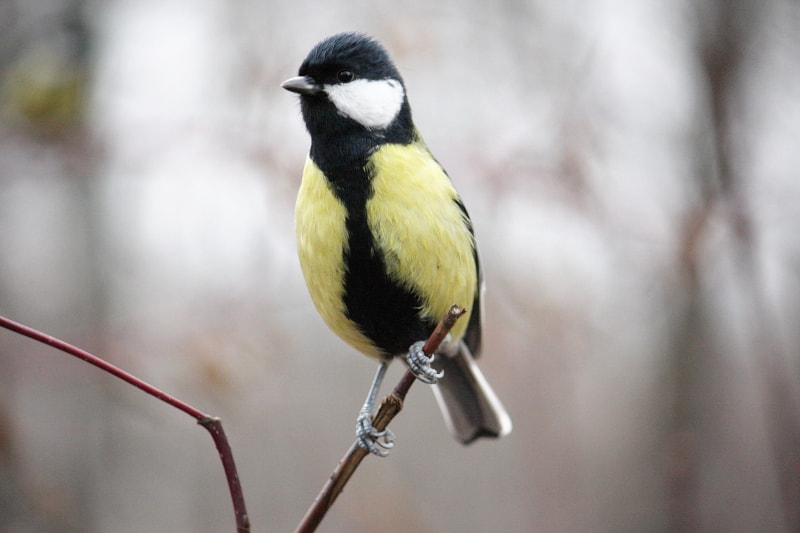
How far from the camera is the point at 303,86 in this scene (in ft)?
6.19

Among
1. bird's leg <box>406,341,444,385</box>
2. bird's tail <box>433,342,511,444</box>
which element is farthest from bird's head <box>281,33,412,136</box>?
bird's tail <box>433,342,511,444</box>

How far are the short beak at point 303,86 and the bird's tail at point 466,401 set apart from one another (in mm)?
1035

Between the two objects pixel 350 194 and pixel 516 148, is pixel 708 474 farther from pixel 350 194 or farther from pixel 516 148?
pixel 350 194

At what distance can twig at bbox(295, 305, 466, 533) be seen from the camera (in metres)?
1.16

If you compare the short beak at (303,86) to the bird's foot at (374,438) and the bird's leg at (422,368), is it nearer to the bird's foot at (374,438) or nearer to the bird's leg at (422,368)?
the bird's leg at (422,368)

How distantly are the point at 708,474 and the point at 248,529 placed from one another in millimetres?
3273

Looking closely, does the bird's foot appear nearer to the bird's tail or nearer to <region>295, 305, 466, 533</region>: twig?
<region>295, 305, 466, 533</region>: twig

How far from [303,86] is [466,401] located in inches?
50.1

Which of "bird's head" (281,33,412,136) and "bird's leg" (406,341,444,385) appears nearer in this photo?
"bird's leg" (406,341,444,385)

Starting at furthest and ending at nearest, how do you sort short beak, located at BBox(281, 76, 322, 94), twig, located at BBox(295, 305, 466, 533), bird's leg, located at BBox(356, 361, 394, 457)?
short beak, located at BBox(281, 76, 322, 94) → bird's leg, located at BBox(356, 361, 394, 457) → twig, located at BBox(295, 305, 466, 533)

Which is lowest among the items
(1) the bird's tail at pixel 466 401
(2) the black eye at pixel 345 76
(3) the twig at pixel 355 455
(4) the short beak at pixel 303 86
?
(1) the bird's tail at pixel 466 401

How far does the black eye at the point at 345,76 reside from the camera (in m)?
1.94

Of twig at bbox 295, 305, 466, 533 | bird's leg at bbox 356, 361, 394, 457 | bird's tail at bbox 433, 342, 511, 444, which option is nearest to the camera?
twig at bbox 295, 305, 466, 533

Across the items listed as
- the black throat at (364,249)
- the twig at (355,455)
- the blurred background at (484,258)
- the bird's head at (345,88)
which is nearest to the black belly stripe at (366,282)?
the black throat at (364,249)
